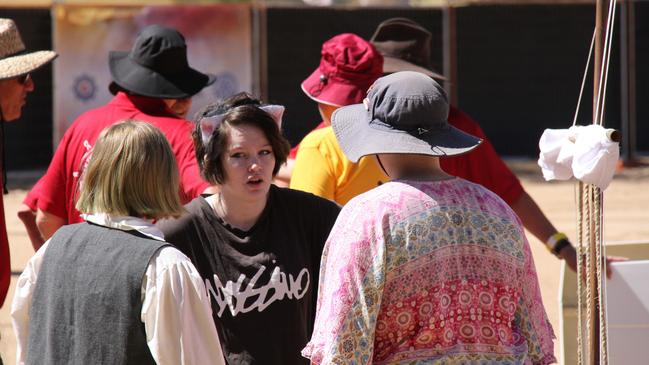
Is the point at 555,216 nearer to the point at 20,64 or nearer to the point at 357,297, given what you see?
the point at 20,64

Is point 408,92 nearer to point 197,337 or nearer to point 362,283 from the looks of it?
point 362,283

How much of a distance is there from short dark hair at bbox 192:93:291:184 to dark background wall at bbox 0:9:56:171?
11955 mm

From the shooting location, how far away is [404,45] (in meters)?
5.12

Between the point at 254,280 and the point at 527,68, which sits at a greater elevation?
the point at 254,280

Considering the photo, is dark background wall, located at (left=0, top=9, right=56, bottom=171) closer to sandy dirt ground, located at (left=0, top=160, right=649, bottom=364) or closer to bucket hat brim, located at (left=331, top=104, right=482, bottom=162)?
sandy dirt ground, located at (left=0, top=160, right=649, bottom=364)

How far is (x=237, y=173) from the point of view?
3.28 metres

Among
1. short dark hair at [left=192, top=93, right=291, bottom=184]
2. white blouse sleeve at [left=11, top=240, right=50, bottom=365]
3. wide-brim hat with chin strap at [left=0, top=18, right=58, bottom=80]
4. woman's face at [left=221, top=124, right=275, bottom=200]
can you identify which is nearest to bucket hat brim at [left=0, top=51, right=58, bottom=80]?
wide-brim hat with chin strap at [left=0, top=18, right=58, bottom=80]

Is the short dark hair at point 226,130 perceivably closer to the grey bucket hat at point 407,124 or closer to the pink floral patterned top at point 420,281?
the grey bucket hat at point 407,124

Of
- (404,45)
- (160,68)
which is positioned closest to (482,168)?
(404,45)

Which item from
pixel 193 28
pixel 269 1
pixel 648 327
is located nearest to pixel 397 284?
pixel 648 327

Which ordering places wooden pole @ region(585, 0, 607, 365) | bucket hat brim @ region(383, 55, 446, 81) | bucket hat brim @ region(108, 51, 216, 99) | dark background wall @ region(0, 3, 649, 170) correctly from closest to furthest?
wooden pole @ region(585, 0, 607, 365) < bucket hat brim @ region(108, 51, 216, 99) < bucket hat brim @ region(383, 55, 446, 81) < dark background wall @ region(0, 3, 649, 170)

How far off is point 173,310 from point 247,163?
2.65 ft

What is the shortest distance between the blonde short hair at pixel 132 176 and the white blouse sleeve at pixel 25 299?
0.66 ft

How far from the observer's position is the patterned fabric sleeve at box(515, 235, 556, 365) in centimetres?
266
